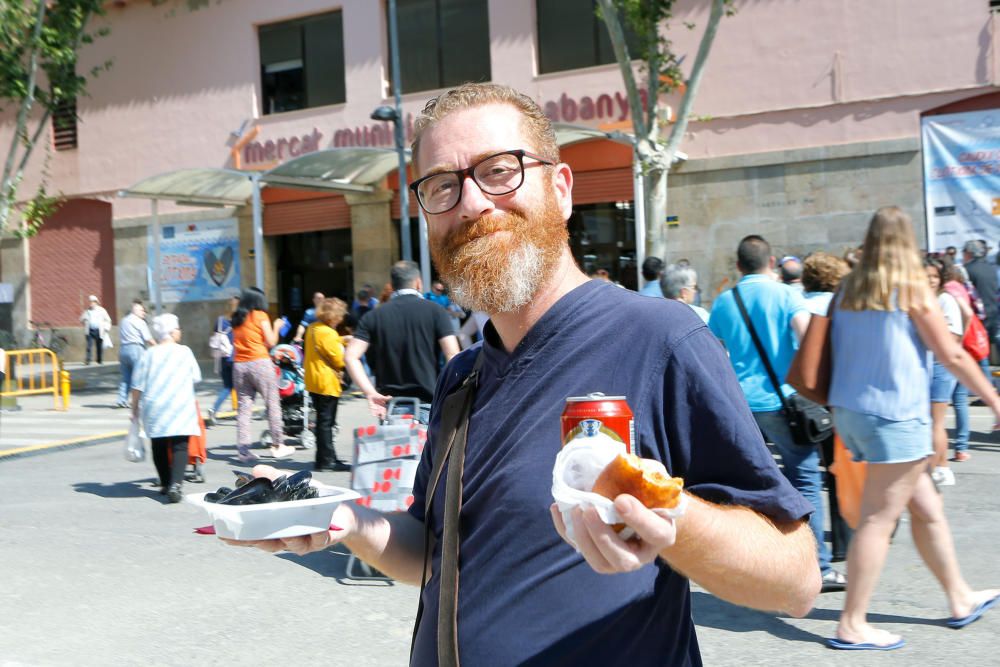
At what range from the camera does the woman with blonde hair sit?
4516 mm

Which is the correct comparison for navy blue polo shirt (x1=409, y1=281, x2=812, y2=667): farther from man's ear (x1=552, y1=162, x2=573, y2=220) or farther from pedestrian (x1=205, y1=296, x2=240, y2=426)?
pedestrian (x1=205, y1=296, x2=240, y2=426)

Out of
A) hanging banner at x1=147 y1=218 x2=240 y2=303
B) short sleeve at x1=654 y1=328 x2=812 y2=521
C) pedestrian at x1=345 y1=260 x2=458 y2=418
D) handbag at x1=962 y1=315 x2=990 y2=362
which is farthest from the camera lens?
hanging banner at x1=147 y1=218 x2=240 y2=303

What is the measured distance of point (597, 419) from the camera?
1344mm

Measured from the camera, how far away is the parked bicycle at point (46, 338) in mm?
25656

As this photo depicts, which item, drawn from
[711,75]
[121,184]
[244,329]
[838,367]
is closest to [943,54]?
[711,75]

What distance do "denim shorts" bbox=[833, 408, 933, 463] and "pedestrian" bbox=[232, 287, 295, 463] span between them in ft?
23.8

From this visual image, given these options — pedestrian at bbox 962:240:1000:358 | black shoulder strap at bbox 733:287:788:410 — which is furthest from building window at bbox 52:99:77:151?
black shoulder strap at bbox 733:287:788:410

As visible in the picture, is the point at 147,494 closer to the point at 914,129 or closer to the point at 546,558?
the point at 546,558

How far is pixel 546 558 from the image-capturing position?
170 centimetres

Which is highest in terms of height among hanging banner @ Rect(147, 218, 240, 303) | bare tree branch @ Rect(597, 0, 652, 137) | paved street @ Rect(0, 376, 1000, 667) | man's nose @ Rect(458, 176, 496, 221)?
bare tree branch @ Rect(597, 0, 652, 137)

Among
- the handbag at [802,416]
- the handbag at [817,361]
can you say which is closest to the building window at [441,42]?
the handbag at [802,416]

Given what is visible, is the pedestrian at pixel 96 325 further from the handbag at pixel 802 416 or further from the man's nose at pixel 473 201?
the man's nose at pixel 473 201

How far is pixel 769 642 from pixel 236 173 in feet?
54.0

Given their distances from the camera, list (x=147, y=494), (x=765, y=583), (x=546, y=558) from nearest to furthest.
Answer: (x=765, y=583)
(x=546, y=558)
(x=147, y=494)
